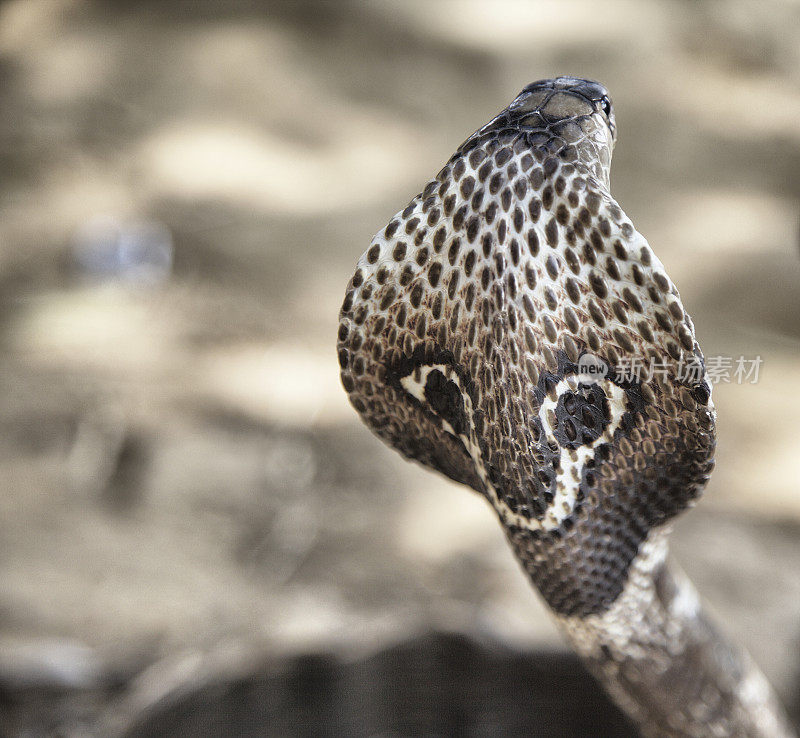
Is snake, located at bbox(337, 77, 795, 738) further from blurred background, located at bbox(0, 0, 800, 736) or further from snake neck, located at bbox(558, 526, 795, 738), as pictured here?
blurred background, located at bbox(0, 0, 800, 736)

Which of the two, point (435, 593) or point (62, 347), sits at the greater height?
point (62, 347)

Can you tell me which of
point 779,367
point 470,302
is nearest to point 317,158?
point 779,367

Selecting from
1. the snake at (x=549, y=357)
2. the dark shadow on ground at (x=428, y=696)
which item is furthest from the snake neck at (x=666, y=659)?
the dark shadow on ground at (x=428, y=696)

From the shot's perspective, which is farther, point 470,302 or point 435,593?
point 435,593

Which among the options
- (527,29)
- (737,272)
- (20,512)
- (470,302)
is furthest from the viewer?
(527,29)

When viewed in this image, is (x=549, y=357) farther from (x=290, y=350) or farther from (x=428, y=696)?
(x=290, y=350)

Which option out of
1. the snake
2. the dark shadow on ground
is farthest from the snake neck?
the dark shadow on ground

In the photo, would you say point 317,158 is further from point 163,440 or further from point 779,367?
point 779,367
